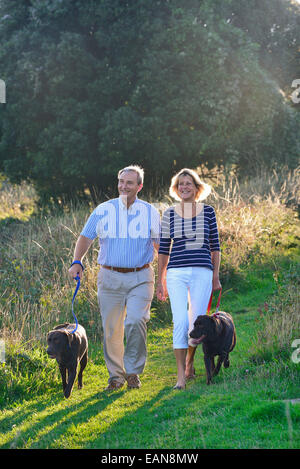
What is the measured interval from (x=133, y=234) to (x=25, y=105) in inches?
469

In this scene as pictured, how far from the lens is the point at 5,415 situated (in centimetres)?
558

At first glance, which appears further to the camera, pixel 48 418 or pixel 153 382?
pixel 153 382

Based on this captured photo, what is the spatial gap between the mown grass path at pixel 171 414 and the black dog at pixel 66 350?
236mm

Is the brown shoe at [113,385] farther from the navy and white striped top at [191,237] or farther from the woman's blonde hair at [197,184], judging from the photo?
the woman's blonde hair at [197,184]

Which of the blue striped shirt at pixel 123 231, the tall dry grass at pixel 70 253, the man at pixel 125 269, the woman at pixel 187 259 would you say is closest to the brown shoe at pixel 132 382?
the man at pixel 125 269

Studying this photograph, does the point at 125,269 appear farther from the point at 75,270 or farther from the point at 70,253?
the point at 70,253

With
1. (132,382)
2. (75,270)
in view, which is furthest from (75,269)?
(132,382)

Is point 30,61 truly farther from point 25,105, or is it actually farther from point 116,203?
point 116,203

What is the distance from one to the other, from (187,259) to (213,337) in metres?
0.85

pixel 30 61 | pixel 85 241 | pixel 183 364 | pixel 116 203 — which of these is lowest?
pixel 183 364

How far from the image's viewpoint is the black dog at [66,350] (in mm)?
5844

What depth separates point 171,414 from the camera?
5.11 m

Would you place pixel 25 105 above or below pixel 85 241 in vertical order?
above
